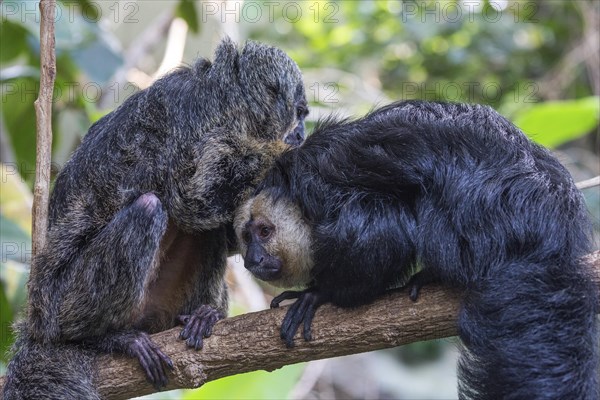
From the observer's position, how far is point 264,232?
9.34 ft

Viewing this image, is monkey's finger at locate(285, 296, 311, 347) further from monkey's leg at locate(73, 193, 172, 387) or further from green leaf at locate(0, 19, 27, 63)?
green leaf at locate(0, 19, 27, 63)

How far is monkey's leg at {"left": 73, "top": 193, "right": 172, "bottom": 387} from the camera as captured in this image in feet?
8.96

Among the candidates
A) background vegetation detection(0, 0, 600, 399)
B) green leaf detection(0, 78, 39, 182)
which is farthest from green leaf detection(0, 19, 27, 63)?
green leaf detection(0, 78, 39, 182)

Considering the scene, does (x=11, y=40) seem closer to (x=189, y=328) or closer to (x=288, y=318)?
(x=189, y=328)

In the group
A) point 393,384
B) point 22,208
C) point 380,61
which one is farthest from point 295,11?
point 22,208

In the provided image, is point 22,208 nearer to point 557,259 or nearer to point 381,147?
point 381,147

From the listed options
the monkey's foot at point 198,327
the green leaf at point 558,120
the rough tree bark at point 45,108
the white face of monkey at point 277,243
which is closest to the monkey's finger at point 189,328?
the monkey's foot at point 198,327

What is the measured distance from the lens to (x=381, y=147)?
2.62 m

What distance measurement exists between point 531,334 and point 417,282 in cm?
43

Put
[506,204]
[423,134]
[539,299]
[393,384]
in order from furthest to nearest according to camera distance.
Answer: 1. [393,384]
2. [423,134]
3. [506,204]
4. [539,299]

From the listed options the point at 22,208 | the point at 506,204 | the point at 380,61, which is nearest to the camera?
the point at 506,204

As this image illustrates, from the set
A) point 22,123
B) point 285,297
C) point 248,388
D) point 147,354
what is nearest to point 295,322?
point 285,297

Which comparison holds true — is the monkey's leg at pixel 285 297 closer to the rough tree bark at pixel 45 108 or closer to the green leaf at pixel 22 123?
the rough tree bark at pixel 45 108

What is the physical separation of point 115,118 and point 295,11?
564 centimetres
